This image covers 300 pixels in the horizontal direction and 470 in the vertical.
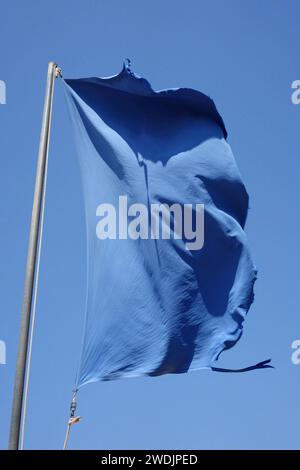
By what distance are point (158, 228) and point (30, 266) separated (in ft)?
8.78

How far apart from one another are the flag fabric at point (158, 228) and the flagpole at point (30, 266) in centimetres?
96

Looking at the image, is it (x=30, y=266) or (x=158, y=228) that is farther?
(x=158, y=228)

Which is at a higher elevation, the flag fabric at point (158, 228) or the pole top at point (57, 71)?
the pole top at point (57, 71)

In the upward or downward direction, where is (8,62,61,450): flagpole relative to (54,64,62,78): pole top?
downward

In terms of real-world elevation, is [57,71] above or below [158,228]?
above

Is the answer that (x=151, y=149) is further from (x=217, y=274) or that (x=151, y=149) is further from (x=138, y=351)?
(x=138, y=351)

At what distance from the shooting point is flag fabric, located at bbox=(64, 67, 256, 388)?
16.1 metres

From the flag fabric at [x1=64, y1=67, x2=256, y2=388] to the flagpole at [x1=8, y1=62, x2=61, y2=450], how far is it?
0.96 metres

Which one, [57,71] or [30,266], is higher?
[57,71]

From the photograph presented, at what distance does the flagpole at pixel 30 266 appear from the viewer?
46.2 ft

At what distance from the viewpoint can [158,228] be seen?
664 inches

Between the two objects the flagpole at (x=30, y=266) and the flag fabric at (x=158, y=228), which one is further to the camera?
the flag fabric at (x=158, y=228)

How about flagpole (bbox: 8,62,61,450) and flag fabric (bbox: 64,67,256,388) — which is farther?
flag fabric (bbox: 64,67,256,388)
